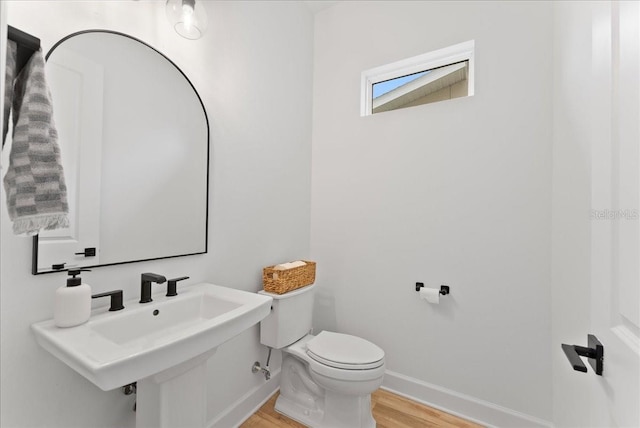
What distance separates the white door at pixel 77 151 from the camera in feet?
3.17

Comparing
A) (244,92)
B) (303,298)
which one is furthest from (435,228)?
(244,92)

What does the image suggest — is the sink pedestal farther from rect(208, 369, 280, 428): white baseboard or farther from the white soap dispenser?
rect(208, 369, 280, 428): white baseboard

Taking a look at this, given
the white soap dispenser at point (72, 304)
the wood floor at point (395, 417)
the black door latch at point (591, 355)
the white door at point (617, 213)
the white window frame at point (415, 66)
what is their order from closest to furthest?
the white door at point (617, 213), the black door latch at point (591, 355), the white soap dispenser at point (72, 304), the wood floor at point (395, 417), the white window frame at point (415, 66)

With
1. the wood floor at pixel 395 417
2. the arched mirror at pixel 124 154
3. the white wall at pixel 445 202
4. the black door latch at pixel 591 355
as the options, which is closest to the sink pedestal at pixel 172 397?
the arched mirror at pixel 124 154

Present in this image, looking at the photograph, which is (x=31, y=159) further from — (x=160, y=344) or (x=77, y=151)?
(x=160, y=344)

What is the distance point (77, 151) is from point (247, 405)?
158 cm

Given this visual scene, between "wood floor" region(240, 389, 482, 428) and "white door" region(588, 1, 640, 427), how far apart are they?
1.20 m

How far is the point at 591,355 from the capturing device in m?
0.64

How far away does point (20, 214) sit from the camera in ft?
2.07

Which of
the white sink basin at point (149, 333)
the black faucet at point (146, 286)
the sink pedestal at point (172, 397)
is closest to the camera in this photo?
the white sink basin at point (149, 333)

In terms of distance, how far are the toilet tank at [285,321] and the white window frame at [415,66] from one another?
1422 mm

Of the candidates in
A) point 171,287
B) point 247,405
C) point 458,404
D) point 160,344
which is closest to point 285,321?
point 247,405

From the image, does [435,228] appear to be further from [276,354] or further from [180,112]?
[180,112]

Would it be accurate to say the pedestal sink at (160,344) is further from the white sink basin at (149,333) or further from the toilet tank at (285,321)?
the toilet tank at (285,321)
